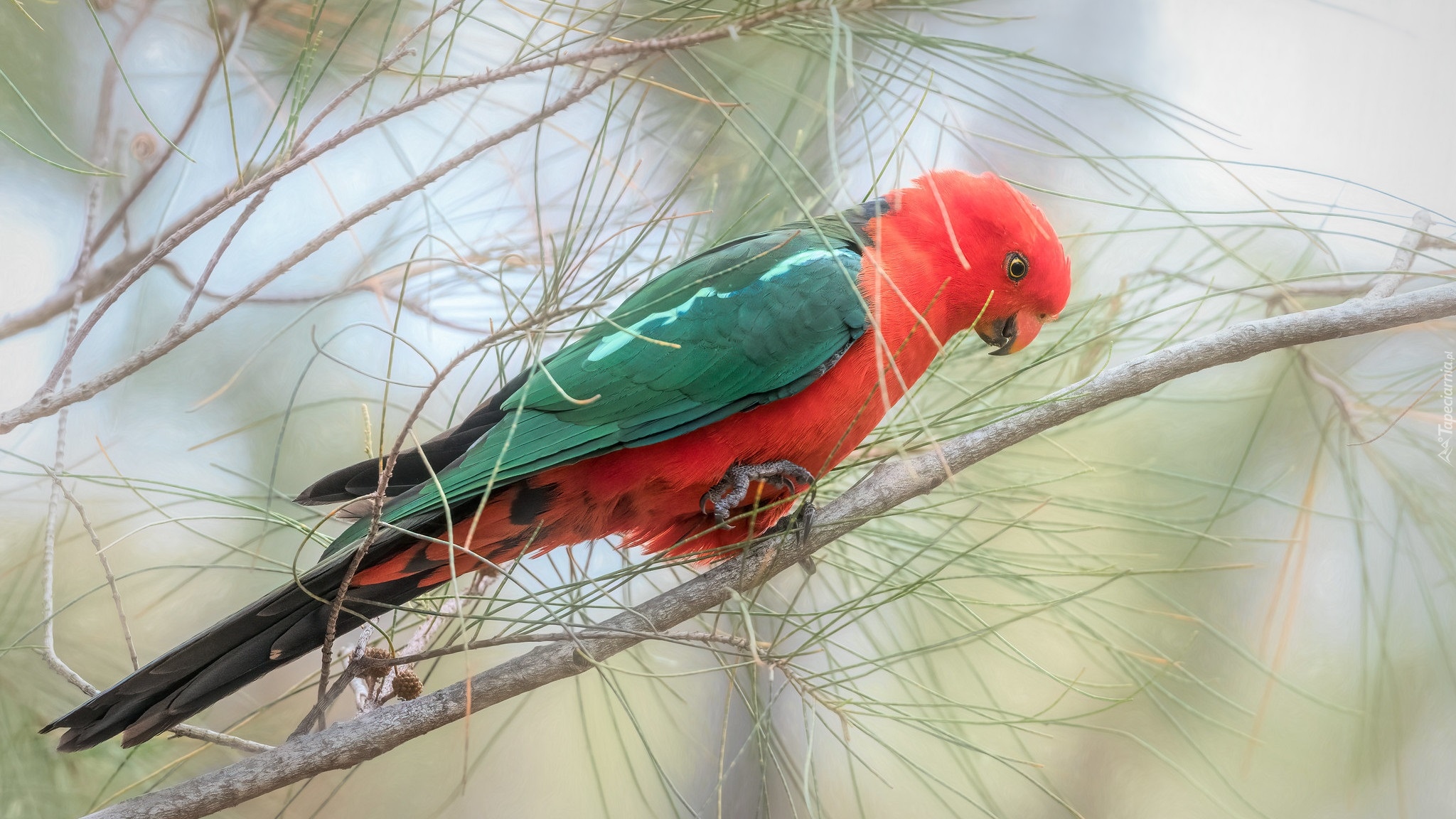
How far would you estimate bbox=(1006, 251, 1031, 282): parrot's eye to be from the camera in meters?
1.52

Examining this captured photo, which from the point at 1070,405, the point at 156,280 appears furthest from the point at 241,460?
the point at 1070,405

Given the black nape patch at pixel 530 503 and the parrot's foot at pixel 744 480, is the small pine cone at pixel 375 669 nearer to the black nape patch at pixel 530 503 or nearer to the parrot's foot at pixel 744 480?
the black nape patch at pixel 530 503

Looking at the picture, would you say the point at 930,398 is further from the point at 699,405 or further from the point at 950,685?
the point at 950,685

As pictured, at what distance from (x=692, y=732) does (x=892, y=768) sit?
570 mm

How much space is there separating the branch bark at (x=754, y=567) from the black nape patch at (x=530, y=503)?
0.81 feet

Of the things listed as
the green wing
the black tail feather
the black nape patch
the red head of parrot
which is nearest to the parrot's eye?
the red head of parrot

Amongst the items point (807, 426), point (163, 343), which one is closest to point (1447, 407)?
point (807, 426)

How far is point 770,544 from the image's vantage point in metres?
1.26

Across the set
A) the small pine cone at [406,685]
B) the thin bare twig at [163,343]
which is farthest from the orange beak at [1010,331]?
the small pine cone at [406,685]

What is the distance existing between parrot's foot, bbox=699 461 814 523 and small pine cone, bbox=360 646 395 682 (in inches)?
18.2

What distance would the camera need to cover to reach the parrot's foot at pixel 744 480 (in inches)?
53.9

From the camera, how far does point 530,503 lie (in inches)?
53.4

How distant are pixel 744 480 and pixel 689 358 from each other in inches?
7.4

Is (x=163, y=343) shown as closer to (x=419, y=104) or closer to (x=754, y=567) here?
(x=419, y=104)
